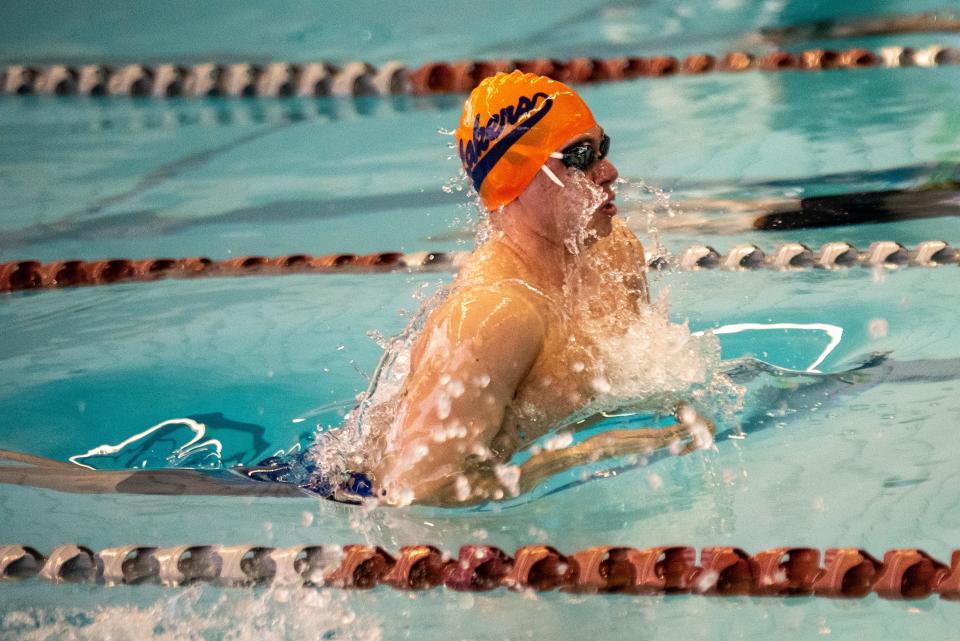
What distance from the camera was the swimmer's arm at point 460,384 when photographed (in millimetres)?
2383

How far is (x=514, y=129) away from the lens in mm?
2631

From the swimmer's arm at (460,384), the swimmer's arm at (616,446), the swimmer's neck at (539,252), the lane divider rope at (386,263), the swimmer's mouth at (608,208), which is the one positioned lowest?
the swimmer's arm at (616,446)

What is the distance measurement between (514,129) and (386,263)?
5.20 ft

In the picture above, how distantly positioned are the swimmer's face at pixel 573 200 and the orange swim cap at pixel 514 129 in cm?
2

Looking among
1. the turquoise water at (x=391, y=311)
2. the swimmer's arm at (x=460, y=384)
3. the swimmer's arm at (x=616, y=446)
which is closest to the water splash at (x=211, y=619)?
the turquoise water at (x=391, y=311)

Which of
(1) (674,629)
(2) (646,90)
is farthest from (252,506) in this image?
(2) (646,90)

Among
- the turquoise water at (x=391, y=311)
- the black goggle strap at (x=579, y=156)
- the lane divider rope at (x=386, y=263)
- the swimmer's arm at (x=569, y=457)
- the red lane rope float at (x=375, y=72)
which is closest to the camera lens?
the turquoise water at (x=391, y=311)

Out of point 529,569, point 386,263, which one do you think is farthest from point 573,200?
point 386,263

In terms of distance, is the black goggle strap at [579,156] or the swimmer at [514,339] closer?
the swimmer at [514,339]

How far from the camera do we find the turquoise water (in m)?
2.37

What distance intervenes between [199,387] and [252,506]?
81 cm

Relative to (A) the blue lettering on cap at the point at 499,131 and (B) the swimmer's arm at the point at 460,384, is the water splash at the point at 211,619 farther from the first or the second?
(A) the blue lettering on cap at the point at 499,131

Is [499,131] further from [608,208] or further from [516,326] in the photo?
[516,326]

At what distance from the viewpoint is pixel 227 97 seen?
19.6 feet
